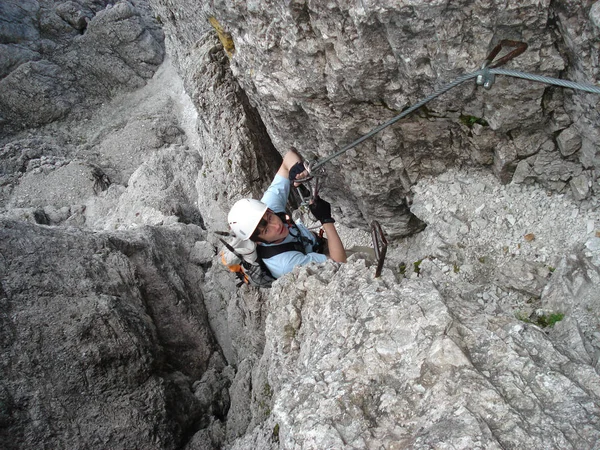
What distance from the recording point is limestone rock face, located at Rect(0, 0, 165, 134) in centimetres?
2503

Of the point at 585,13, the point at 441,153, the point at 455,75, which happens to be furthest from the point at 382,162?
the point at 585,13

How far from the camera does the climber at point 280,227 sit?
6746 millimetres

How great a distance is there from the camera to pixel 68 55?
1059 inches

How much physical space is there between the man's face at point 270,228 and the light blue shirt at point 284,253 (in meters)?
0.31

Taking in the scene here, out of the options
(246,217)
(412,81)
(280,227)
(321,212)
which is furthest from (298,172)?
(412,81)

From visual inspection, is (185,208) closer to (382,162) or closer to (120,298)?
(120,298)

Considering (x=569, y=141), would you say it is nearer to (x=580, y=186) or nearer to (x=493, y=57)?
(x=580, y=186)

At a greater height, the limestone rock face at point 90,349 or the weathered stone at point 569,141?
the weathered stone at point 569,141

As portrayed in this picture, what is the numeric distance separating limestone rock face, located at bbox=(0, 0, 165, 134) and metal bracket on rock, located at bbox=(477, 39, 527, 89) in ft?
89.6

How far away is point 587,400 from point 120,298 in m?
8.11

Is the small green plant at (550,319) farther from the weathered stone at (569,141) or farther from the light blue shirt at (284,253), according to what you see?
the light blue shirt at (284,253)

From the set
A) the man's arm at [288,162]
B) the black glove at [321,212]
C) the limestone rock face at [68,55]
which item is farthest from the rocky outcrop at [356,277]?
the limestone rock face at [68,55]

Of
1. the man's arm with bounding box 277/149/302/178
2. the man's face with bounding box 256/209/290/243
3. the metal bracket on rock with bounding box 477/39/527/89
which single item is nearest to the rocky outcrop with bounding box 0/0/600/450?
the metal bracket on rock with bounding box 477/39/527/89

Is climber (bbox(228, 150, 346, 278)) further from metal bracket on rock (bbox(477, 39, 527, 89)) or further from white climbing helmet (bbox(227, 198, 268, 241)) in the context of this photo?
metal bracket on rock (bbox(477, 39, 527, 89))
